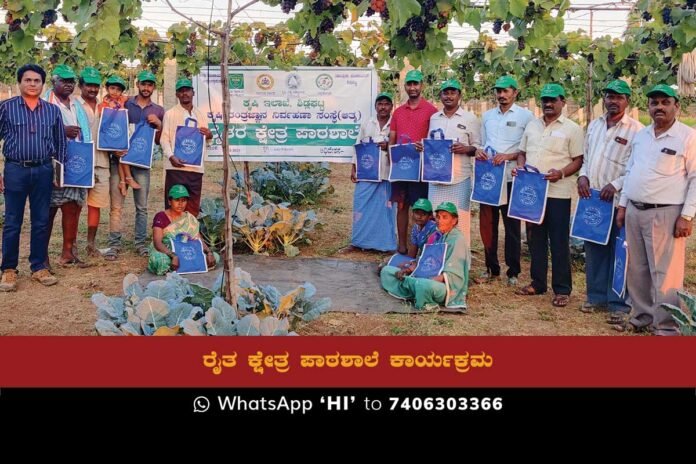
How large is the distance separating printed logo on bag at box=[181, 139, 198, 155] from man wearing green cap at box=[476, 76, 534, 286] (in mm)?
2917

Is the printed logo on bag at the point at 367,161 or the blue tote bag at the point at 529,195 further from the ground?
the printed logo on bag at the point at 367,161

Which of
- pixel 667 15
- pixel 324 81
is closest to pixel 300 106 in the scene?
pixel 324 81

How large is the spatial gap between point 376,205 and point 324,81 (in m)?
1.65

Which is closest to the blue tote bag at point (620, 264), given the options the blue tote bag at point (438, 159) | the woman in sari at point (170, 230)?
the blue tote bag at point (438, 159)

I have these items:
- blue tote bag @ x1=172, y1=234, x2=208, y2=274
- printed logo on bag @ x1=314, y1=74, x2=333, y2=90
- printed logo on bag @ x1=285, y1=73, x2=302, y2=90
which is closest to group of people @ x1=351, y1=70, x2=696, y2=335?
printed logo on bag @ x1=314, y1=74, x2=333, y2=90

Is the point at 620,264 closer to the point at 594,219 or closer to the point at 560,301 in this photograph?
the point at 594,219

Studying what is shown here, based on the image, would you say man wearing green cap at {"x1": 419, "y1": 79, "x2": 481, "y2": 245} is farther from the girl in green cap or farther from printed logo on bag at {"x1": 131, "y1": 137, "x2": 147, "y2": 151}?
the girl in green cap

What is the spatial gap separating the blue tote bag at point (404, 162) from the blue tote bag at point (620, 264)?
→ 2.20m

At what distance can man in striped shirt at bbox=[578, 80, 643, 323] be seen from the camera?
550 cm

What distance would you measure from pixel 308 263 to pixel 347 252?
0.80 metres

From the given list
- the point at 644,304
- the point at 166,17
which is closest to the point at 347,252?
the point at 644,304

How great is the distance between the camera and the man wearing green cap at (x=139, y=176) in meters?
7.39

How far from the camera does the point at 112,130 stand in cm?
709

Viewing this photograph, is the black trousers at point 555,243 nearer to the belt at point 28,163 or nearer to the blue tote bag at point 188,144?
the blue tote bag at point 188,144
